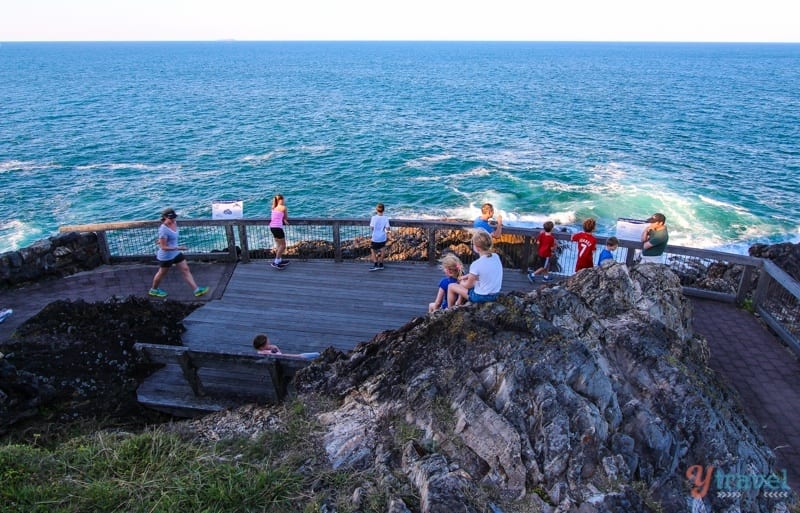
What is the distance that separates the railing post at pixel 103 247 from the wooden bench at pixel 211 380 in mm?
4790

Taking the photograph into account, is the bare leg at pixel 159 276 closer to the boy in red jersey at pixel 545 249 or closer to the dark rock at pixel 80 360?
the dark rock at pixel 80 360

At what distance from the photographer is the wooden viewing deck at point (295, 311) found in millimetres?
7996

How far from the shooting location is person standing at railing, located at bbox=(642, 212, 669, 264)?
390 inches

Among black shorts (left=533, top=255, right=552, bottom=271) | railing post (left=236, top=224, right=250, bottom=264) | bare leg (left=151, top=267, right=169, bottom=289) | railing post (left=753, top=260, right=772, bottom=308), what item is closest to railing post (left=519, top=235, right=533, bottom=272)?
black shorts (left=533, top=255, right=552, bottom=271)

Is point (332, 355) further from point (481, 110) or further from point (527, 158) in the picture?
point (481, 110)

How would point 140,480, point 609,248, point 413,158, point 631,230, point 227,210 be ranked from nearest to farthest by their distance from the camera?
1. point 140,480
2. point 609,248
3. point 631,230
4. point 227,210
5. point 413,158

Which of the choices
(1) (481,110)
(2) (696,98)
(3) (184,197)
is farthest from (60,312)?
(2) (696,98)

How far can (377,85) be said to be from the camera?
95250 mm

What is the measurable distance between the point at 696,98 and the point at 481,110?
113ft

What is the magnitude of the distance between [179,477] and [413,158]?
38.2 m

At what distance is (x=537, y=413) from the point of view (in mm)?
5152

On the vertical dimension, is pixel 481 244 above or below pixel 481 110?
above

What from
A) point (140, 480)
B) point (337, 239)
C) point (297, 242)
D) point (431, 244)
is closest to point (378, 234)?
point (337, 239)

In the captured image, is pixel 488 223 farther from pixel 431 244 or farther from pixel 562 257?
pixel 562 257
